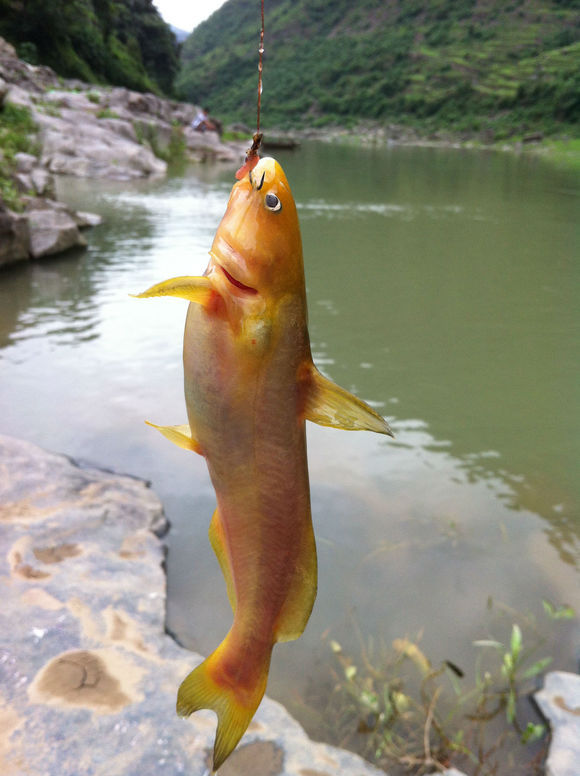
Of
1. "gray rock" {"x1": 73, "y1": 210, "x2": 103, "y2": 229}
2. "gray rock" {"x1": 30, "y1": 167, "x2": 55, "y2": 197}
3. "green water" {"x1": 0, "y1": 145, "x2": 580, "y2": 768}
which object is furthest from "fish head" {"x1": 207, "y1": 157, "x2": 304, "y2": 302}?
"gray rock" {"x1": 30, "y1": 167, "x2": 55, "y2": 197}

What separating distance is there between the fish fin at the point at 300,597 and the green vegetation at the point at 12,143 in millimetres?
9467

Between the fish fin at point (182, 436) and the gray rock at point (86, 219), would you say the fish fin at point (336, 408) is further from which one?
the gray rock at point (86, 219)

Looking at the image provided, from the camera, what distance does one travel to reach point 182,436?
4.42ft

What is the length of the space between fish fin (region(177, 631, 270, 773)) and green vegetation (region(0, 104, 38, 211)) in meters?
9.41

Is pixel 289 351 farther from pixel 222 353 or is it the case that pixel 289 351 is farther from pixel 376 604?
pixel 376 604

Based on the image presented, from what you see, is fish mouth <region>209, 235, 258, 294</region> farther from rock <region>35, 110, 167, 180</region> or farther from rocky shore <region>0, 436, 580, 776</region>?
rock <region>35, 110, 167, 180</region>

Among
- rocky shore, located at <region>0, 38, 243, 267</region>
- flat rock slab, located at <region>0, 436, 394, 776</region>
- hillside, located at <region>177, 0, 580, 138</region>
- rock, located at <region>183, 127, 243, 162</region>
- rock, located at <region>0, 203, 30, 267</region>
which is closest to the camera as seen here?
flat rock slab, located at <region>0, 436, 394, 776</region>

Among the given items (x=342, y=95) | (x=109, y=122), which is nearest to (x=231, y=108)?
(x=342, y=95)

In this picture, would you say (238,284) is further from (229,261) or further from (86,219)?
(86,219)

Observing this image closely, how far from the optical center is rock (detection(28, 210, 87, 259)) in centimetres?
998

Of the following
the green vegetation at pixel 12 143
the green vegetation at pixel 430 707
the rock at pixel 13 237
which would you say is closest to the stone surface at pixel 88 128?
the green vegetation at pixel 12 143

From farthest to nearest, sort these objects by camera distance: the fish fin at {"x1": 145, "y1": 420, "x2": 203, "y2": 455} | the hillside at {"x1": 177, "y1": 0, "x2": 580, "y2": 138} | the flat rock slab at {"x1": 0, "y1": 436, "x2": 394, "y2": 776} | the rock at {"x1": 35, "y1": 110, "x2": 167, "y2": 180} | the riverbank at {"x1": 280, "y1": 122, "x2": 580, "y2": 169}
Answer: the hillside at {"x1": 177, "y1": 0, "x2": 580, "y2": 138}, the riverbank at {"x1": 280, "y1": 122, "x2": 580, "y2": 169}, the rock at {"x1": 35, "y1": 110, "x2": 167, "y2": 180}, the flat rock slab at {"x1": 0, "y1": 436, "x2": 394, "y2": 776}, the fish fin at {"x1": 145, "y1": 420, "x2": 203, "y2": 455}

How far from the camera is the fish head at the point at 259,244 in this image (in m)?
1.18

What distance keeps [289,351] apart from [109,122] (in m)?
26.4
